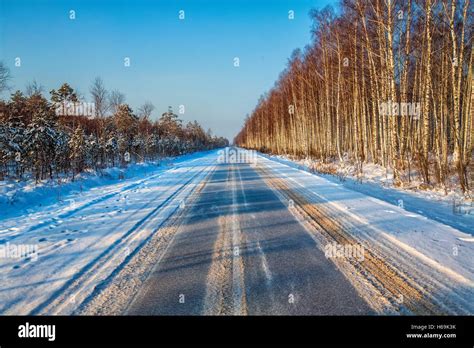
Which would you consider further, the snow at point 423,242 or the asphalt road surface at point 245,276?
the snow at point 423,242

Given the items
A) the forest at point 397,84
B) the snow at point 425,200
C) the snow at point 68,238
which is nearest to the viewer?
the snow at point 68,238

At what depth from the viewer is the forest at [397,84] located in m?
11.6

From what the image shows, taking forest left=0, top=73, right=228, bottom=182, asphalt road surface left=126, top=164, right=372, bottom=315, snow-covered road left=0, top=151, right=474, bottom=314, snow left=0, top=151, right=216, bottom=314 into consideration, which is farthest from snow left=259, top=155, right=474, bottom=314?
forest left=0, top=73, right=228, bottom=182

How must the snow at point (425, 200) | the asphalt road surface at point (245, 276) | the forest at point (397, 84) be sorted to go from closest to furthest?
the asphalt road surface at point (245, 276) < the snow at point (425, 200) < the forest at point (397, 84)

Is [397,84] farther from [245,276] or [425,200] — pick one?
[245,276]

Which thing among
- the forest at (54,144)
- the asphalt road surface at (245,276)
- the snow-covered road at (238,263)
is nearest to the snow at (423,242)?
the snow-covered road at (238,263)

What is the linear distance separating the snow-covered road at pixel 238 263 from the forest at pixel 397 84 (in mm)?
6366

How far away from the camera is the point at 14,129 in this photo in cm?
1527

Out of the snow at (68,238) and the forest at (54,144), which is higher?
the forest at (54,144)

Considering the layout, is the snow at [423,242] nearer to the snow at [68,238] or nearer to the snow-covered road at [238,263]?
the snow-covered road at [238,263]

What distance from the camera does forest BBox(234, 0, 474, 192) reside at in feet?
38.2

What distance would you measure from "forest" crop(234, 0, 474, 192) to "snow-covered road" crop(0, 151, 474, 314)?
6366 millimetres
